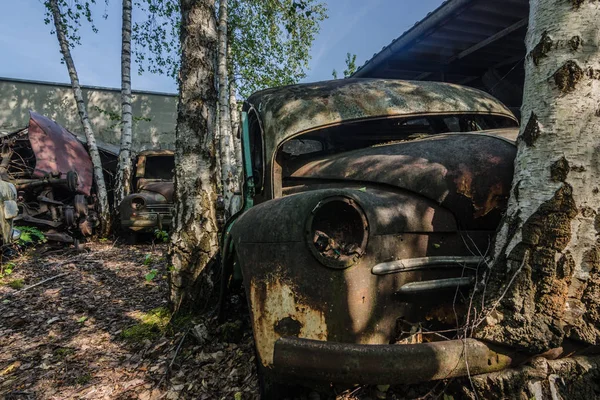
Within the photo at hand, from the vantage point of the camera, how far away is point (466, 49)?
Answer: 18.5ft

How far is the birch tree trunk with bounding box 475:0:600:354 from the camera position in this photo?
4.58 ft

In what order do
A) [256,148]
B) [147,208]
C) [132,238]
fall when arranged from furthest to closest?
[132,238] < [147,208] < [256,148]

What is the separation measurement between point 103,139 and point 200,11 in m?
14.7

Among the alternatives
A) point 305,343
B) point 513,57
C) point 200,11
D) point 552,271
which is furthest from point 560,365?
point 513,57

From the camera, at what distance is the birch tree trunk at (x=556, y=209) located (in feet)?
4.58

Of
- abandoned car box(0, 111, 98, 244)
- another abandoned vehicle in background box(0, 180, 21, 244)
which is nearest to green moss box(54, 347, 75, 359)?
another abandoned vehicle in background box(0, 180, 21, 244)

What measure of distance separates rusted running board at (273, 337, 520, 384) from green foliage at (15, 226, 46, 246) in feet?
23.6

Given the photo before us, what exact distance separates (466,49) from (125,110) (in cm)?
732

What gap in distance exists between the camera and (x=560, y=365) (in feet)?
4.48

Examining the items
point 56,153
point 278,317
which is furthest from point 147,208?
point 278,317

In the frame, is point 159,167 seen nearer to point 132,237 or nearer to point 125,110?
point 125,110

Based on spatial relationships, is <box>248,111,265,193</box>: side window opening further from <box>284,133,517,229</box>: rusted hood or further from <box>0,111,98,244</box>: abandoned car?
<box>0,111,98,244</box>: abandoned car

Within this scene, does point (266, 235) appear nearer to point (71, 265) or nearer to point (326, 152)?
point (326, 152)

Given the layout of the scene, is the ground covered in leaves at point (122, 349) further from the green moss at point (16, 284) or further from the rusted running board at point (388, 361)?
the rusted running board at point (388, 361)
